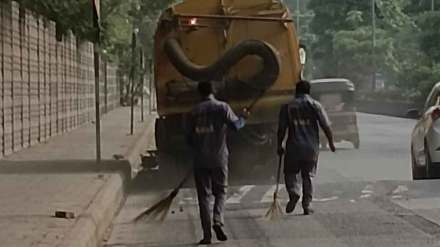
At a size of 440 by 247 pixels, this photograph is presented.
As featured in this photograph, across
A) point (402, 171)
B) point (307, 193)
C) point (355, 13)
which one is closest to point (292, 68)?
point (402, 171)

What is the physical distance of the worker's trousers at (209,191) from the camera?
39.6 ft

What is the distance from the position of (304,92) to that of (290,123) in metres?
0.47

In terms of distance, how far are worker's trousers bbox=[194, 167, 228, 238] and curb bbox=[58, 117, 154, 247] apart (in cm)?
125

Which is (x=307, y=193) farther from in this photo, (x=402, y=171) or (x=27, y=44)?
(x=27, y=44)

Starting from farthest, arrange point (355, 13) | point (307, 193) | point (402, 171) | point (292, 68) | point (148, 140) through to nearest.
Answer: point (355, 13)
point (148, 140)
point (402, 171)
point (292, 68)
point (307, 193)

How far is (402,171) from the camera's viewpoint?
839 inches

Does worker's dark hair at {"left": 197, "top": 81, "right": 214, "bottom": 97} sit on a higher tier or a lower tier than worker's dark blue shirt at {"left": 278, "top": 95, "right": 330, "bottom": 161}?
higher

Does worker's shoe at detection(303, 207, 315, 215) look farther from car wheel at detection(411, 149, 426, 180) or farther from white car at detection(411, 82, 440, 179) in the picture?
car wheel at detection(411, 149, 426, 180)

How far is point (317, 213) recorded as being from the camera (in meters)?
14.3

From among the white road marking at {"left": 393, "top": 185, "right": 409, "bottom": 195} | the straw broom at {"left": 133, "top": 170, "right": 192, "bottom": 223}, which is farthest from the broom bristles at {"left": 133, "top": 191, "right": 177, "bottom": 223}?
the white road marking at {"left": 393, "top": 185, "right": 409, "bottom": 195}

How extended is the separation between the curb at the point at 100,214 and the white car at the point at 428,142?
5165 mm

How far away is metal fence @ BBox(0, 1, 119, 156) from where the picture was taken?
67.9 feet

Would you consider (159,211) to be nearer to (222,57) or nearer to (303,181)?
(303,181)

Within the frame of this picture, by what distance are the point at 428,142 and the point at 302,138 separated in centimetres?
434
